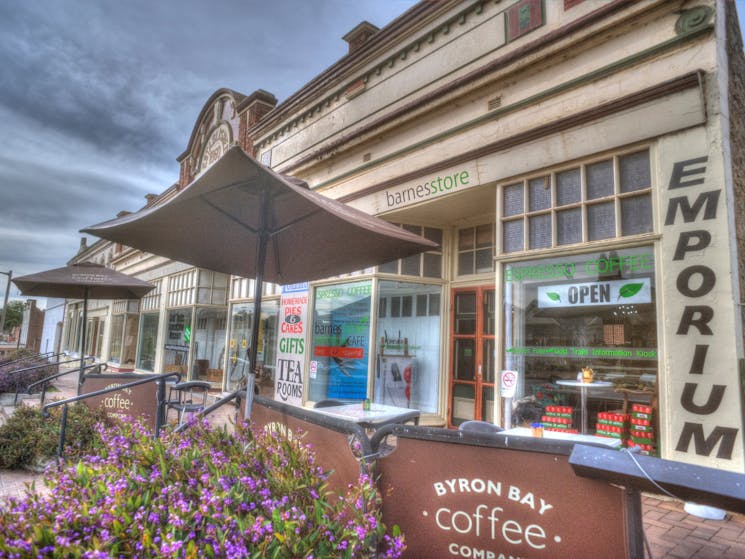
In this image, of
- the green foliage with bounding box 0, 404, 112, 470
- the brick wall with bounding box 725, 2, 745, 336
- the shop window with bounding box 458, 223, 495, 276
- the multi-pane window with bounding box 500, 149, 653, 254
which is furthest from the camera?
the shop window with bounding box 458, 223, 495, 276

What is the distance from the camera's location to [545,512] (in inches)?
77.5

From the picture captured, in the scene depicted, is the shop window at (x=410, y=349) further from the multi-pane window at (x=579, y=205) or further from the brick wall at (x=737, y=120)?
the brick wall at (x=737, y=120)

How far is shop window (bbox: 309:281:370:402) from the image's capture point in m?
8.04

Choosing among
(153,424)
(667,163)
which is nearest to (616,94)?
(667,163)

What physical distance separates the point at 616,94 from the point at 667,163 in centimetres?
101

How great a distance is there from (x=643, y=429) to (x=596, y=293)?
1421 mm

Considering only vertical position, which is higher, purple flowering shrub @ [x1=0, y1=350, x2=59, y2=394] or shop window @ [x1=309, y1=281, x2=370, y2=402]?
shop window @ [x1=309, y1=281, x2=370, y2=402]

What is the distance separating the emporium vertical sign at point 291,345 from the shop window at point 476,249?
3072 mm

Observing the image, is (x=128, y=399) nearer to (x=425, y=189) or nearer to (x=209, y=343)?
(x=425, y=189)

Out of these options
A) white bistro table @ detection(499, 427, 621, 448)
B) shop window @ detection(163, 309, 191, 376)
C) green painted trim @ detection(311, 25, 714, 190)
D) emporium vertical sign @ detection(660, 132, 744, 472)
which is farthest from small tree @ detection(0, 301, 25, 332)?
emporium vertical sign @ detection(660, 132, 744, 472)

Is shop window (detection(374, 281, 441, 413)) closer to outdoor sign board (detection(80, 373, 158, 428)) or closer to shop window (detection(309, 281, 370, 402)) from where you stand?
shop window (detection(309, 281, 370, 402))

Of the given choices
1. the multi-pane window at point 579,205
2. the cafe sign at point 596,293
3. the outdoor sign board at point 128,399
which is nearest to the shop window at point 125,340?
the outdoor sign board at point 128,399

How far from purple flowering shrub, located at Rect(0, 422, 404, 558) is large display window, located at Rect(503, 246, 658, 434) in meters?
3.55

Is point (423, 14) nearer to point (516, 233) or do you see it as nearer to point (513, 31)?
point (513, 31)
